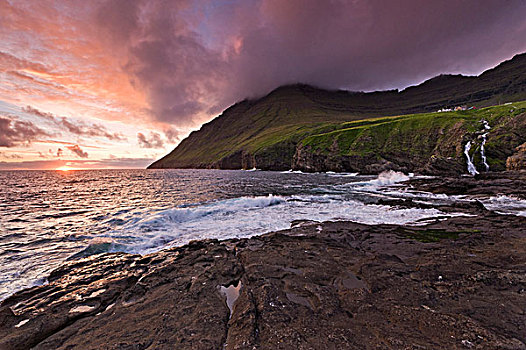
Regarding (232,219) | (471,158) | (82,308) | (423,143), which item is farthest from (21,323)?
(423,143)

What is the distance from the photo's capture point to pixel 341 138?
99438mm

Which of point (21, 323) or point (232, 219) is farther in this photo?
point (232, 219)

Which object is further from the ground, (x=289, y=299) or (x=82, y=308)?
(x=82, y=308)

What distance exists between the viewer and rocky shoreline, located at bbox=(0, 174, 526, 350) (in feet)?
15.4

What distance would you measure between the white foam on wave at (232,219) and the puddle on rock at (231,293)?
633cm

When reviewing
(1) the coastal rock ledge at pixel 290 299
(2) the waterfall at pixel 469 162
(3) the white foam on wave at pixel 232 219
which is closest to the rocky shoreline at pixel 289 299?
(1) the coastal rock ledge at pixel 290 299

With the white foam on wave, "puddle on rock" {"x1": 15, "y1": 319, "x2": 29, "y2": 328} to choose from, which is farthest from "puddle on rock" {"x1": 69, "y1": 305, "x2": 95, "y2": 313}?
the white foam on wave

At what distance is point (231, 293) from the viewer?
7098 millimetres

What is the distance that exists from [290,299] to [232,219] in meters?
12.6

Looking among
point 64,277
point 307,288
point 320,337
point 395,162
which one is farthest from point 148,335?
point 395,162

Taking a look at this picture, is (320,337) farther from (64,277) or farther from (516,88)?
(516,88)

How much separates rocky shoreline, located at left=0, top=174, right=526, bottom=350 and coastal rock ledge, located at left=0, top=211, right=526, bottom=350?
0.03 meters

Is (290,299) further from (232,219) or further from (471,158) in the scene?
(471,158)

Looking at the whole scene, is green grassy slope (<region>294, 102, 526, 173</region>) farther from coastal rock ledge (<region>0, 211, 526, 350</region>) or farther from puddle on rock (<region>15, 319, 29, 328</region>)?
puddle on rock (<region>15, 319, 29, 328</region>)
